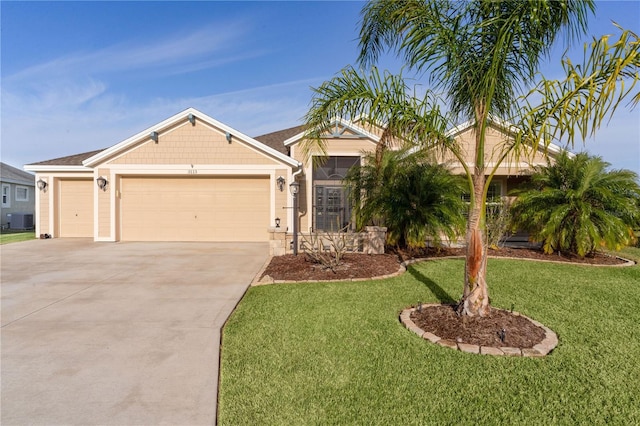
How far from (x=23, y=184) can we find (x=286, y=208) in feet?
73.7

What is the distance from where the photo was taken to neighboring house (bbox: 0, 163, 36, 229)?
18823 mm

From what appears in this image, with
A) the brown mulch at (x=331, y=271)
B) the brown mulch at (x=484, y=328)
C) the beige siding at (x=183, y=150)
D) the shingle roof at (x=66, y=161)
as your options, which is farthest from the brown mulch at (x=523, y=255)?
the shingle roof at (x=66, y=161)

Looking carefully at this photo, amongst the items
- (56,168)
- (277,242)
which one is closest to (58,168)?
(56,168)

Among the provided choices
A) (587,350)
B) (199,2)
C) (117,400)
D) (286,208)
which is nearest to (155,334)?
(117,400)

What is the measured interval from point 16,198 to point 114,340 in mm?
26007

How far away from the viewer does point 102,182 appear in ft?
41.8

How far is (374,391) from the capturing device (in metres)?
2.82

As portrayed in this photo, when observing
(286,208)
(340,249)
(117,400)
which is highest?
(286,208)

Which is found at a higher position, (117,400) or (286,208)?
(286,208)

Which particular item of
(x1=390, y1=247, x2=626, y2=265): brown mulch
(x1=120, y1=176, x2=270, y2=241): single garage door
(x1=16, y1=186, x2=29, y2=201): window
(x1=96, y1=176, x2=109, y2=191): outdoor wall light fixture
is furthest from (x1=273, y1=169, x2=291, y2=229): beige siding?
(x1=16, y1=186, x2=29, y2=201): window

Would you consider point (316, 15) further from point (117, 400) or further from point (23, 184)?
point (23, 184)

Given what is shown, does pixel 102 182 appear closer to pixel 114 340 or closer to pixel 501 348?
pixel 114 340

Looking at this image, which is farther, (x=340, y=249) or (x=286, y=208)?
(x=286, y=208)

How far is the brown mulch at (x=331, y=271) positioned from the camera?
692 cm
